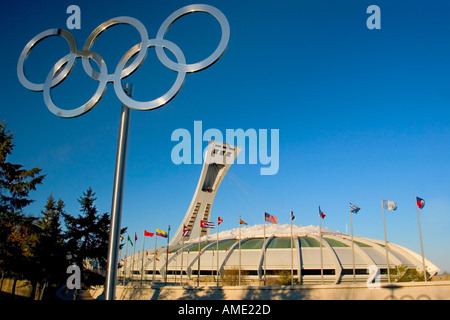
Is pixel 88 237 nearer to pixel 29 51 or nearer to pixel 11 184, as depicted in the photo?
pixel 11 184

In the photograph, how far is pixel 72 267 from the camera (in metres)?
27.7

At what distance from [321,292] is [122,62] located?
20.3m

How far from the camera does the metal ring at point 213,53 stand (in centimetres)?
Result: 1010

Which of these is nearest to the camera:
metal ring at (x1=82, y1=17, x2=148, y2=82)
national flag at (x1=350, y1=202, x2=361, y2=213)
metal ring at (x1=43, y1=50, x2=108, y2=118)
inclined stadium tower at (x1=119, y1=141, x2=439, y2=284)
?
metal ring at (x1=82, y1=17, x2=148, y2=82)

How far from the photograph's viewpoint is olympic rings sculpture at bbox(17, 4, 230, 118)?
10.2 m

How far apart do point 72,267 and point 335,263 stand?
2820 cm

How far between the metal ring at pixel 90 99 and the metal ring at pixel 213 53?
1.89 m

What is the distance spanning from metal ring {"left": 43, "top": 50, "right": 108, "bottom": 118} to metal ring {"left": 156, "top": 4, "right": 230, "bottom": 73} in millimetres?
1893

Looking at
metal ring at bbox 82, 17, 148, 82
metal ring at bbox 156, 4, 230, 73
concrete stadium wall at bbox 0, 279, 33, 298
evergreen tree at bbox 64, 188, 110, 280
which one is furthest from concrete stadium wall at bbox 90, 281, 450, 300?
metal ring at bbox 82, 17, 148, 82

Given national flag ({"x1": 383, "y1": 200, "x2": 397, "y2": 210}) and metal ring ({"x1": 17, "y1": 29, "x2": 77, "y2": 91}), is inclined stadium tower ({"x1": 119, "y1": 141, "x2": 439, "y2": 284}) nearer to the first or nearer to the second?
national flag ({"x1": 383, "y1": 200, "x2": 397, "y2": 210})

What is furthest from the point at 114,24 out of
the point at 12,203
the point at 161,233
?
the point at 161,233

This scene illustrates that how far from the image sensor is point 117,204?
1045cm

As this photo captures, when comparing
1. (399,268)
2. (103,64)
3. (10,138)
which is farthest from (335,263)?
(103,64)
